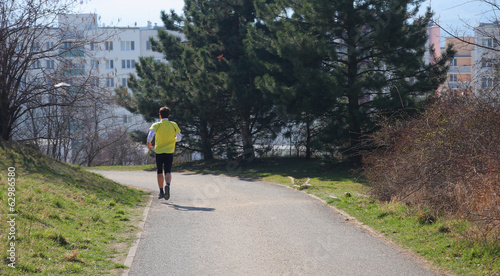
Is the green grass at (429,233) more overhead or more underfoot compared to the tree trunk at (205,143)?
more underfoot

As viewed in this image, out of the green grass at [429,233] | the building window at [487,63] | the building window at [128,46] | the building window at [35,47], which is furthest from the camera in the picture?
the building window at [128,46]

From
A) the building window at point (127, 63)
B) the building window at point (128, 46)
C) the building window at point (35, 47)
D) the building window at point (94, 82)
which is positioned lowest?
the building window at point (94, 82)

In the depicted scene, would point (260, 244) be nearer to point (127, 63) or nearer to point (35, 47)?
point (35, 47)

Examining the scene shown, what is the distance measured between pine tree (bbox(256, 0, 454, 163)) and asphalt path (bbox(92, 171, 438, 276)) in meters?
10.1

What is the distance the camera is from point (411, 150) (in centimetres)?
948

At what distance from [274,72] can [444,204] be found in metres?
16.3

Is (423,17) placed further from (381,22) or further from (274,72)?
(274,72)

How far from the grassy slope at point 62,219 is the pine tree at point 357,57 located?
32.5ft

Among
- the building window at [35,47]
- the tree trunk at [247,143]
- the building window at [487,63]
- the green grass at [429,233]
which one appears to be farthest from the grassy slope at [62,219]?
the tree trunk at [247,143]

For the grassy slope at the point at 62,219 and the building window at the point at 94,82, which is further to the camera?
the building window at the point at 94,82

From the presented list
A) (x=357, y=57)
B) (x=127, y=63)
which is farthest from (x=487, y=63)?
(x=127, y=63)

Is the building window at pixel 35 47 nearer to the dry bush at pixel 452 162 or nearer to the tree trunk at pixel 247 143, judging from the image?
the dry bush at pixel 452 162

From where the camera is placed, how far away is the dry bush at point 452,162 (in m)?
6.89

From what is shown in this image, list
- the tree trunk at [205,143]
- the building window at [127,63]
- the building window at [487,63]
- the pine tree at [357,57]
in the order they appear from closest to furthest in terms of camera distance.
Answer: the building window at [487,63], the pine tree at [357,57], the tree trunk at [205,143], the building window at [127,63]
